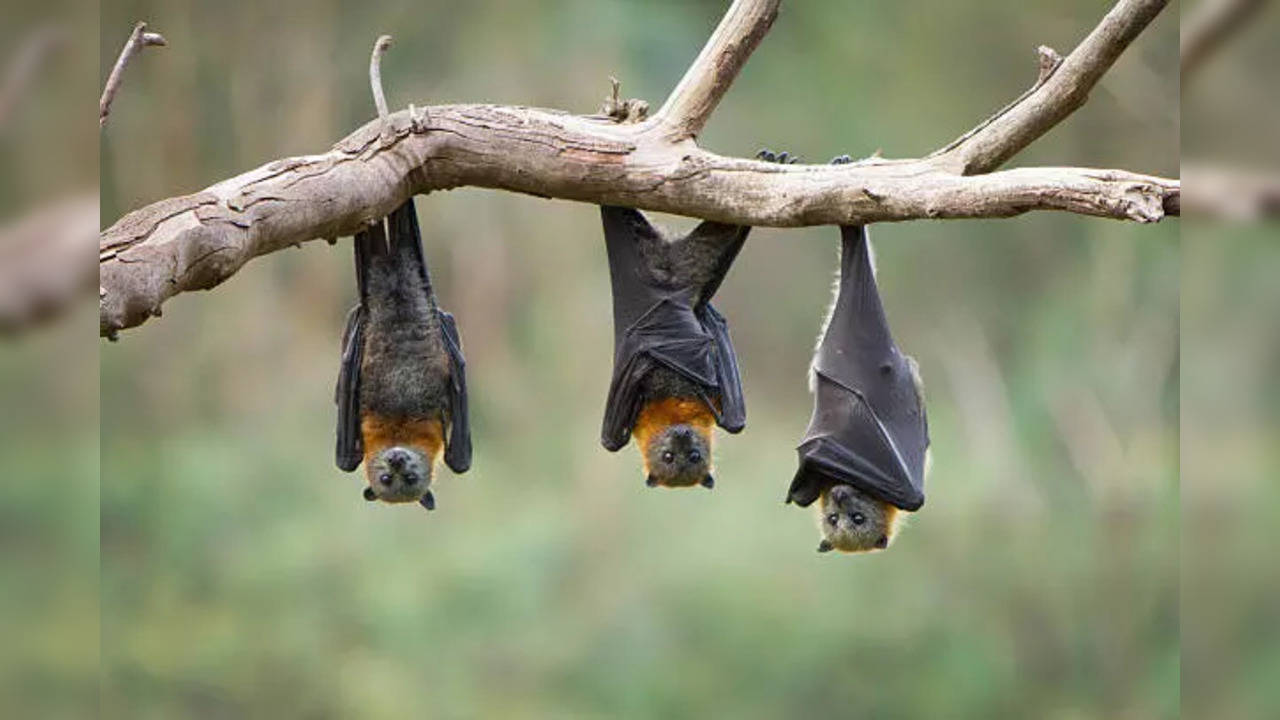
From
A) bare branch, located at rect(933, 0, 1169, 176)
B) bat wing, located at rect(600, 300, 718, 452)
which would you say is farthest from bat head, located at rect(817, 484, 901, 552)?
bare branch, located at rect(933, 0, 1169, 176)

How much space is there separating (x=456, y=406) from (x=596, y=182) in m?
1.25

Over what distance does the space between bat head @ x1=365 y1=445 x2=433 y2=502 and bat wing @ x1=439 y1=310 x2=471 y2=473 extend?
0.15 m

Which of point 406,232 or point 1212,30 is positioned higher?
point 406,232

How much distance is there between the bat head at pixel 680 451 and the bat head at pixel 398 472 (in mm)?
897

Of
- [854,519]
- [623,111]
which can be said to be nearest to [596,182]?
[623,111]

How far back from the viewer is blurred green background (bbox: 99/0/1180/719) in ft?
48.3

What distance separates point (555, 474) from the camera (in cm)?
1551

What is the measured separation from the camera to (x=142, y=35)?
12.1ft

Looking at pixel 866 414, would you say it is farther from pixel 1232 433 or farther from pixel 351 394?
pixel 1232 433

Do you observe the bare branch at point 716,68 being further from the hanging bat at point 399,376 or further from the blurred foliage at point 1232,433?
the blurred foliage at point 1232,433

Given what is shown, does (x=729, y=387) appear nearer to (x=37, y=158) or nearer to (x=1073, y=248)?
(x=37, y=158)

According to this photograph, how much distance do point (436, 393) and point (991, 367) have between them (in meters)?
10.8

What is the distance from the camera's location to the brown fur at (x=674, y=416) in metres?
5.60

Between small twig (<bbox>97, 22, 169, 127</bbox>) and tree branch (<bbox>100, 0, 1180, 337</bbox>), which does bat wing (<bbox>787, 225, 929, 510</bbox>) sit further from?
small twig (<bbox>97, 22, 169, 127</bbox>)
